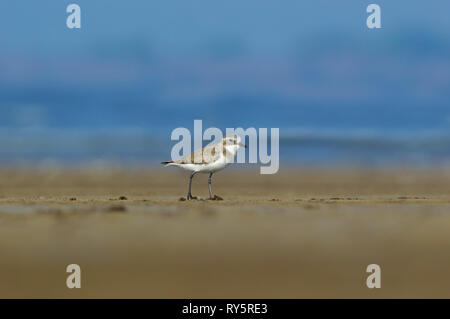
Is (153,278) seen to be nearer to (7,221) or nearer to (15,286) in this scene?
(15,286)

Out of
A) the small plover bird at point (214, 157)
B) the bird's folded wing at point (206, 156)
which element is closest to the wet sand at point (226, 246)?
the small plover bird at point (214, 157)

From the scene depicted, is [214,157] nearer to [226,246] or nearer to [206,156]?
[206,156]

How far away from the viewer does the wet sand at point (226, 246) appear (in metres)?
7.52

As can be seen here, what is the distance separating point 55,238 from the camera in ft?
30.6

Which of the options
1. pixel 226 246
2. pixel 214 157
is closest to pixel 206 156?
pixel 214 157

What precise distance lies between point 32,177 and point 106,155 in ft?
36.4

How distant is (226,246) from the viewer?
352 inches

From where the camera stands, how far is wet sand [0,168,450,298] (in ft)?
24.7

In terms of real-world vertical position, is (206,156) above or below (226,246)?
above

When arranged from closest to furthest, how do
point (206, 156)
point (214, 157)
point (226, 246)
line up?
point (226, 246) < point (214, 157) < point (206, 156)

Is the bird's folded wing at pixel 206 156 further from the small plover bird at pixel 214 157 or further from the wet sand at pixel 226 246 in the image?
the wet sand at pixel 226 246

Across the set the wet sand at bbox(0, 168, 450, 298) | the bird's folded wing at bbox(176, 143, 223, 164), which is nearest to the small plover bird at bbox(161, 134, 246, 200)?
the bird's folded wing at bbox(176, 143, 223, 164)

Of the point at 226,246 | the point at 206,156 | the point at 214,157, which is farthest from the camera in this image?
the point at 206,156

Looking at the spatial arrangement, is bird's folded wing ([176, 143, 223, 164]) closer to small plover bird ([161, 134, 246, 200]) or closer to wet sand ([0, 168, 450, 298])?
small plover bird ([161, 134, 246, 200])
